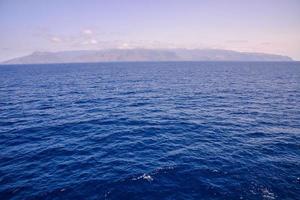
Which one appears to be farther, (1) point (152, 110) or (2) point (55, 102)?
(2) point (55, 102)

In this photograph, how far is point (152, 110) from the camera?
4434 centimetres

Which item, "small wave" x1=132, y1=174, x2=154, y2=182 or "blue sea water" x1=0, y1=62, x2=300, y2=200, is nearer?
"blue sea water" x1=0, y1=62, x2=300, y2=200

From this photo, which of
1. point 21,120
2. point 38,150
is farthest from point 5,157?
point 21,120

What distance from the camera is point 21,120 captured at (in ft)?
127

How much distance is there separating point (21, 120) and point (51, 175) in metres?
22.6

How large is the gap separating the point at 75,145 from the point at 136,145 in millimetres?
8023

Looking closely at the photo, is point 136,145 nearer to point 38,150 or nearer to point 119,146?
point 119,146

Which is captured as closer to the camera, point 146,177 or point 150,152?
point 146,177

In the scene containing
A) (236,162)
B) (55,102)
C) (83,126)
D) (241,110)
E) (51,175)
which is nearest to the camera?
(51,175)

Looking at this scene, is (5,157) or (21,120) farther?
(21,120)

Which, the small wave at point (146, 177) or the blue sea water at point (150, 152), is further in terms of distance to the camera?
the small wave at point (146, 177)

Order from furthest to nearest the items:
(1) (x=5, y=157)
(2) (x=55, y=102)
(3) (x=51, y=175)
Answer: (2) (x=55, y=102), (1) (x=5, y=157), (3) (x=51, y=175)

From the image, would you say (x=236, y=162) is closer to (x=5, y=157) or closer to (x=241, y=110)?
(x=241, y=110)

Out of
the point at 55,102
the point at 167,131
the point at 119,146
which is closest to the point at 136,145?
the point at 119,146
